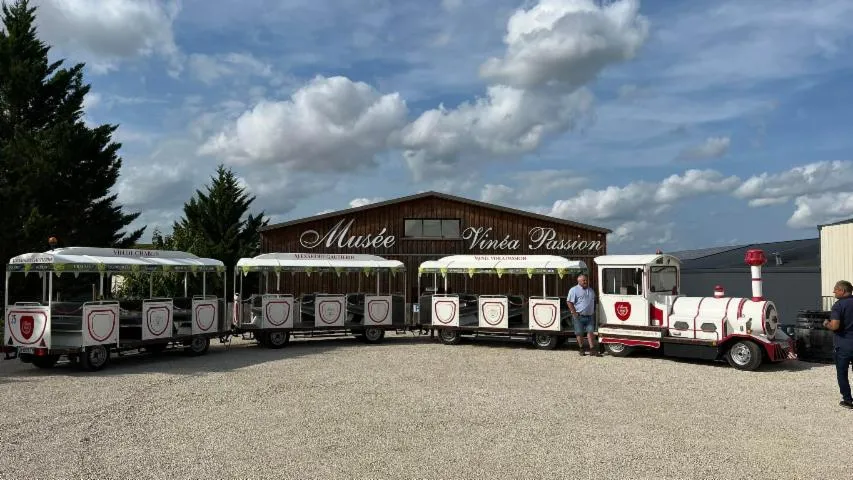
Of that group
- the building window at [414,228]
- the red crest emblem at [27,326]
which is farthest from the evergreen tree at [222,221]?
the red crest emblem at [27,326]

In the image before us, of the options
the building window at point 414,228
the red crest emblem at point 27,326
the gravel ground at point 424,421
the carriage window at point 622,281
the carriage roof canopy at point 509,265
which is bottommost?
the gravel ground at point 424,421

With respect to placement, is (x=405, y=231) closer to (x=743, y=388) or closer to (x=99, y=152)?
(x=99, y=152)

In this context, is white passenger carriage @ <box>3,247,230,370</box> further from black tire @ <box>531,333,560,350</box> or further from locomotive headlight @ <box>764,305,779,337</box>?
locomotive headlight @ <box>764,305,779,337</box>

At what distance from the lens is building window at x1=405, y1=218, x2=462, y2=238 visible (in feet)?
88.9

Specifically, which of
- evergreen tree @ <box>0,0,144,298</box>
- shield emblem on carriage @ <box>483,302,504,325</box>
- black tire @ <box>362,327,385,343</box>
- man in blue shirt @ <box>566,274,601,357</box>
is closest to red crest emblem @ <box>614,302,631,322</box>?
man in blue shirt @ <box>566,274,601,357</box>

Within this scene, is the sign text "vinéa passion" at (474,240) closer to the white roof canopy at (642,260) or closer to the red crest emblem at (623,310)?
the white roof canopy at (642,260)

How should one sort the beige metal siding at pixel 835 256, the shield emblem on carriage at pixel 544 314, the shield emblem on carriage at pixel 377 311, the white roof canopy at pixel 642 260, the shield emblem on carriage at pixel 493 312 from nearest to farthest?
1. the white roof canopy at pixel 642 260
2. the shield emblem on carriage at pixel 544 314
3. the shield emblem on carriage at pixel 493 312
4. the shield emblem on carriage at pixel 377 311
5. the beige metal siding at pixel 835 256

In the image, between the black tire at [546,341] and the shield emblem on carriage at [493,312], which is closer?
the black tire at [546,341]

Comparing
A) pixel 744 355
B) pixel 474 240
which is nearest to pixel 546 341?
pixel 744 355

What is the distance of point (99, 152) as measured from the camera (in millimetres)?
26188

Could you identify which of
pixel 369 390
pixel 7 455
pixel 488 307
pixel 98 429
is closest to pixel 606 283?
pixel 488 307

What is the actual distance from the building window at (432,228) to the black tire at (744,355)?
1481 cm

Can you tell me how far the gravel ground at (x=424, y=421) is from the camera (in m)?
6.45

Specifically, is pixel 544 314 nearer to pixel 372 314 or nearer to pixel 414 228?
pixel 372 314
